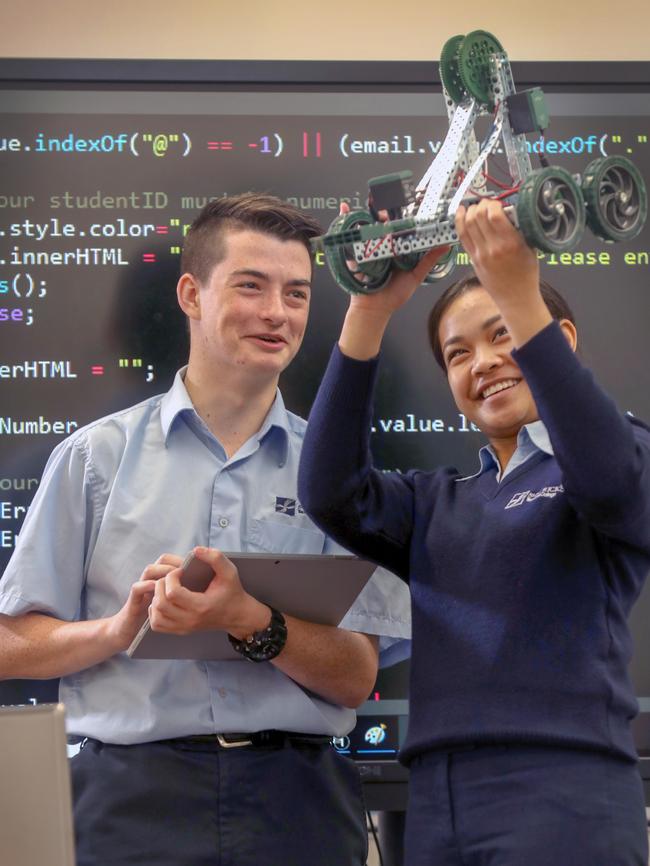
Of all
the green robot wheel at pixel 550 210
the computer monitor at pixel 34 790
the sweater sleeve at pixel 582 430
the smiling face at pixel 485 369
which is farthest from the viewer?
the smiling face at pixel 485 369

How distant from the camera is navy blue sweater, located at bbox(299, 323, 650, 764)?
142 centimetres

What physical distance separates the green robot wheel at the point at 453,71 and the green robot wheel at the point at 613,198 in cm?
22

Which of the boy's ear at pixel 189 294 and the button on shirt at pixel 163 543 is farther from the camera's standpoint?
the boy's ear at pixel 189 294

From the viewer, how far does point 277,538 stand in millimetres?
2104

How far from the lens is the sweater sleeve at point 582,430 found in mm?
1401

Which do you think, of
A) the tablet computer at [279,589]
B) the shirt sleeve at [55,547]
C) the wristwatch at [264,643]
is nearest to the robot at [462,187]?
the tablet computer at [279,589]

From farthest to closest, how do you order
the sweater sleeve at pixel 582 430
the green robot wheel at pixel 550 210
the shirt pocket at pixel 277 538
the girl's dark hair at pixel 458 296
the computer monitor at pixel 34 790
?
the shirt pocket at pixel 277 538 → the girl's dark hair at pixel 458 296 → the sweater sleeve at pixel 582 430 → the green robot wheel at pixel 550 210 → the computer monitor at pixel 34 790

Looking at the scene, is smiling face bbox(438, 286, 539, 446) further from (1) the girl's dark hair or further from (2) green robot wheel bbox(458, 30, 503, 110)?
(2) green robot wheel bbox(458, 30, 503, 110)

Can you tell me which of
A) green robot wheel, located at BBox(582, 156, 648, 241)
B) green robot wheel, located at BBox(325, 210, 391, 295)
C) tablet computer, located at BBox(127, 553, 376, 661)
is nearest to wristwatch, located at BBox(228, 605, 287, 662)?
tablet computer, located at BBox(127, 553, 376, 661)

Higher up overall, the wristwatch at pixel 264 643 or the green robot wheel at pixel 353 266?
the green robot wheel at pixel 353 266

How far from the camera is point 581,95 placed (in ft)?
8.87

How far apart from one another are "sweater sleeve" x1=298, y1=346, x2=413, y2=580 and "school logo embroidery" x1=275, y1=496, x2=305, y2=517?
0.38m

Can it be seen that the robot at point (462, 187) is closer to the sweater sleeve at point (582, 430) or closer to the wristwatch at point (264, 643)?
the sweater sleeve at point (582, 430)

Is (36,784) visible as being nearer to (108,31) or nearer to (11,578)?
(11,578)
